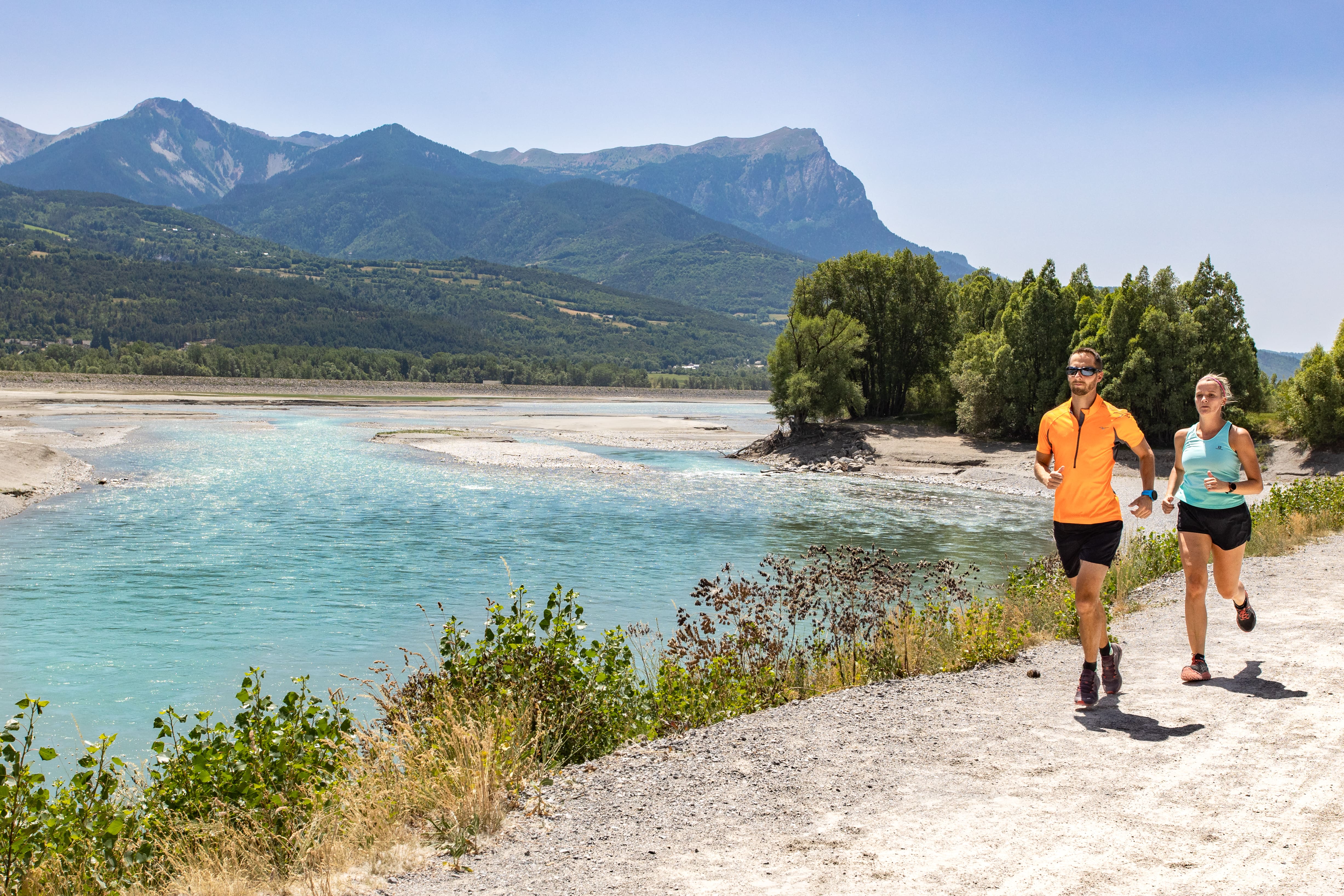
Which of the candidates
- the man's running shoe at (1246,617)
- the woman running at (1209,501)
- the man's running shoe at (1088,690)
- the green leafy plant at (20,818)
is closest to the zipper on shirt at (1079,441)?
the woman running at (1209,501)

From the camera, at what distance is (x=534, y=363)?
187 meters

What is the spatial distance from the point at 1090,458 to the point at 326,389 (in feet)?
436

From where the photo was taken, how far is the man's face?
23.4 ft

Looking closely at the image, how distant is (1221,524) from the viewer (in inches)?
297

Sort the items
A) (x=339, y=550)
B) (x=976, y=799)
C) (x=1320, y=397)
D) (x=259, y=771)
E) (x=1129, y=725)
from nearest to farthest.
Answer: (x=976, y=799) → (x=259, y=771) → (x=1129, y=725) → (x=339, y=550) → (x=1320, y=397)

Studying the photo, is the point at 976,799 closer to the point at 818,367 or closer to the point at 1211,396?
the point at 1211,396

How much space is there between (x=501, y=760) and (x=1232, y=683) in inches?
244

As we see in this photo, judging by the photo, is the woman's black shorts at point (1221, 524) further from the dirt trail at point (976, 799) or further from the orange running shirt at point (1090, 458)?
the dirt trail at point (976, 799)

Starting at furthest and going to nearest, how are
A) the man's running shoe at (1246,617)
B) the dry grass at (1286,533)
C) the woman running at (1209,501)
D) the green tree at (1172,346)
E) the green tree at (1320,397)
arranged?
the green tree at (1172,346) → the green tree at (1320,397) → the dry grass at (1286,533) → the man's running shoe at (1246,617) → the woman running at (1209,501)

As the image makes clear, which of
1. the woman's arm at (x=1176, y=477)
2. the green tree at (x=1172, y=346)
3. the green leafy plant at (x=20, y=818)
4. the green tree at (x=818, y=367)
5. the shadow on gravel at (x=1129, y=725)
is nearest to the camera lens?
the green leafy plant at (x=20, y=818)

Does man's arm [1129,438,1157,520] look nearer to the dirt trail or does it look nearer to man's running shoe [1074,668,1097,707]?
man's running shoe [1074,668,1097,707]

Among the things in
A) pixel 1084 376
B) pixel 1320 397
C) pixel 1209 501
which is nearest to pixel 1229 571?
pixel 1209 501

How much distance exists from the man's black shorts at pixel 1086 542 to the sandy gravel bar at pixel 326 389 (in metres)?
81.9

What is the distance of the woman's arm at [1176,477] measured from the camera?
7.59 metres
